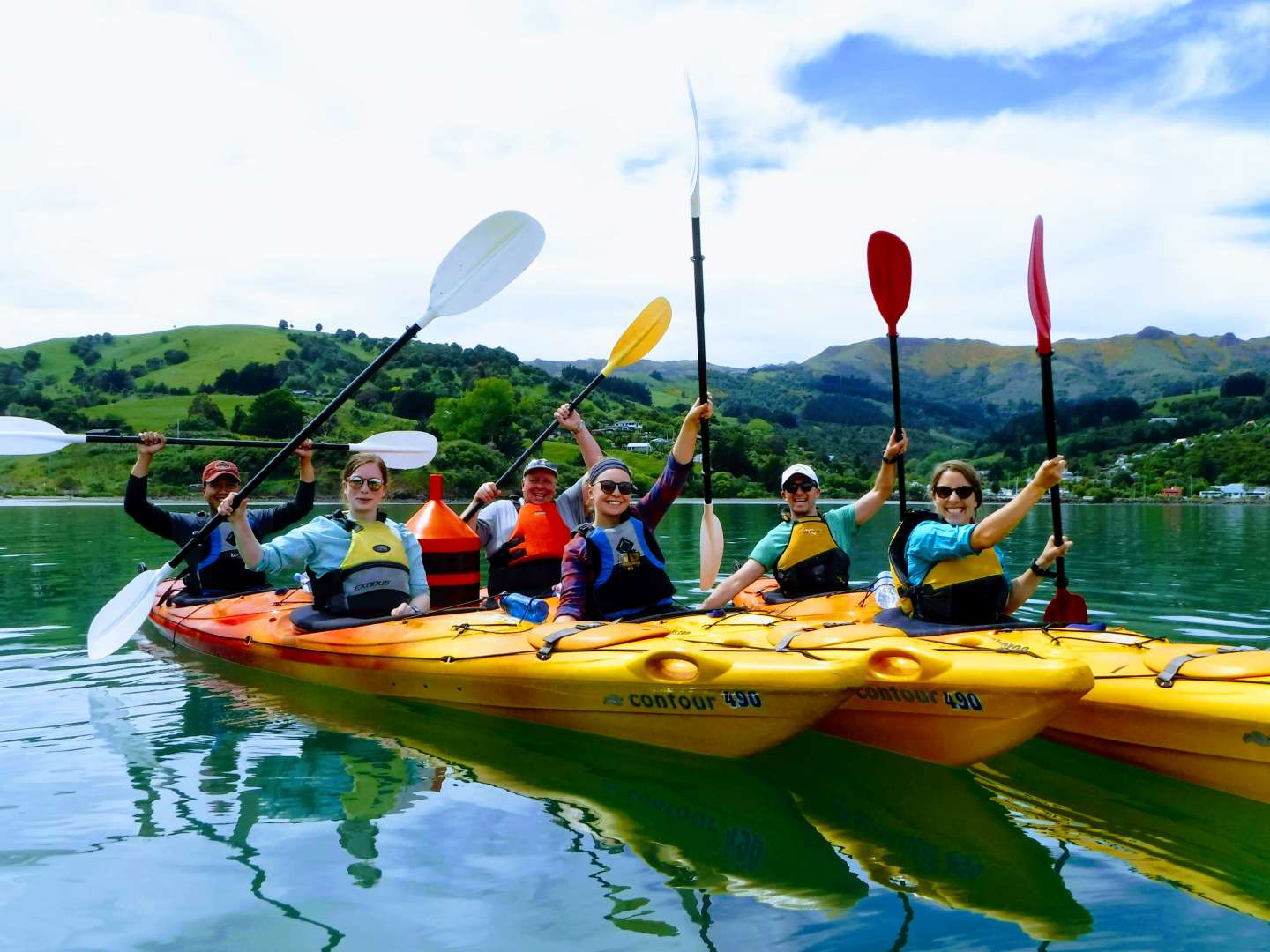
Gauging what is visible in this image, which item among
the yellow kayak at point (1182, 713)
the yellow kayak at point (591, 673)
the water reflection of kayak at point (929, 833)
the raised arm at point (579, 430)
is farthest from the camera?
the raised arm at point (579, 430)

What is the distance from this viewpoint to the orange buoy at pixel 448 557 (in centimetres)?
806

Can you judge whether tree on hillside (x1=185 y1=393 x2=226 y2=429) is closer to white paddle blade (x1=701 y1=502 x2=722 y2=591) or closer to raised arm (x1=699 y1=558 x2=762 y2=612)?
white paddle blade (x1=701 y1=502 x2=722 y2=591)

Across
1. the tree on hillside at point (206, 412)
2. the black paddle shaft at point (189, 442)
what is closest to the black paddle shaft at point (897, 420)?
the black paddle shaft at point (189, 442)

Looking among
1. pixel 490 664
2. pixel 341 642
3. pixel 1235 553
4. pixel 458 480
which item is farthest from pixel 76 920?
pixel 458 480

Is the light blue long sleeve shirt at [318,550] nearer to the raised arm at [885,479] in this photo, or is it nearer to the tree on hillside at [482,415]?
the raised arm at [885,479]

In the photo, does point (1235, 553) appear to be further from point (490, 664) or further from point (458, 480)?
point (458, 480)

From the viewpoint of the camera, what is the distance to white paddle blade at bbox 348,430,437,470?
31.0ft

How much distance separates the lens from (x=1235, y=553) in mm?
19922

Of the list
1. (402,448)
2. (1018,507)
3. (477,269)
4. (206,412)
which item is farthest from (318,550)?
(206,412)

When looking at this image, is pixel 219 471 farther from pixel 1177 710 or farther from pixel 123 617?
pixel 1177 710

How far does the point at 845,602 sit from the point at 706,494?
6.55ft

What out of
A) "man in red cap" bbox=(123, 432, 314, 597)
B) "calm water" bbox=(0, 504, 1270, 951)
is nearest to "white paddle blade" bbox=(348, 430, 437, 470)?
"man in red cap" bbox=(123, 432, 314, 597)

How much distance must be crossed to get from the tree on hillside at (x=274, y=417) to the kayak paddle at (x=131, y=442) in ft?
204

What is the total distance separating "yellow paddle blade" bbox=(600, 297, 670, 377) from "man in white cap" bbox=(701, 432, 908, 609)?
9.19 ft
